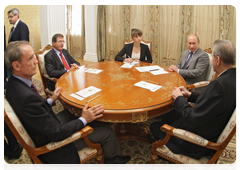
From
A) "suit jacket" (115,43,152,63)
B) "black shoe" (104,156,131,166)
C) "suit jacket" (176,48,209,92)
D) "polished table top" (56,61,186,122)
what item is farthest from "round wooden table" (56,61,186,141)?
"suit jacket" (115,43,152,63)

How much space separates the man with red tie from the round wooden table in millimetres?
291

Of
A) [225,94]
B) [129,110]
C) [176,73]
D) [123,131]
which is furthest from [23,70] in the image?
[176,73]

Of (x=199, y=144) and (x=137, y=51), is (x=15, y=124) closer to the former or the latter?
(x=199, y=144)

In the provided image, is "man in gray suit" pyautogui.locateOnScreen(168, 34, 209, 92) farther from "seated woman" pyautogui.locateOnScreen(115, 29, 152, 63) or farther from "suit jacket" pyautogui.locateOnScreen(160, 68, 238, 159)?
"suit jacket" pyautogui.locateOnScreen(160, 68, 238, 159)

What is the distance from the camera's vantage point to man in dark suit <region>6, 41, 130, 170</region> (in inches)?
53.0

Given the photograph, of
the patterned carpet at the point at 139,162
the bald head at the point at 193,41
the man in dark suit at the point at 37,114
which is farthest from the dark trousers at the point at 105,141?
the bald head at the point at 193,41

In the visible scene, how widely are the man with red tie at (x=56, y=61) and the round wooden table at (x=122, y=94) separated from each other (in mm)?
291

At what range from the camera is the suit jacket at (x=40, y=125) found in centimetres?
134

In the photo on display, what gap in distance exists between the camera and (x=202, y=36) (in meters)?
4.33

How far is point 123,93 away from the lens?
6.58ft

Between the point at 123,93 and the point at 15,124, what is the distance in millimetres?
1076

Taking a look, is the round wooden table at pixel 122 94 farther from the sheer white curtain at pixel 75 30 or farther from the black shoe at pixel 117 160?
the sheer white curtain at pixel 75 30

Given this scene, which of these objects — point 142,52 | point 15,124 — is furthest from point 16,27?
point 15,124

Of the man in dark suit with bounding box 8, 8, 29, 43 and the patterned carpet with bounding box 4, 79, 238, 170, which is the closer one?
the patterned carpet with bounding box 4, 79, 238, 170
